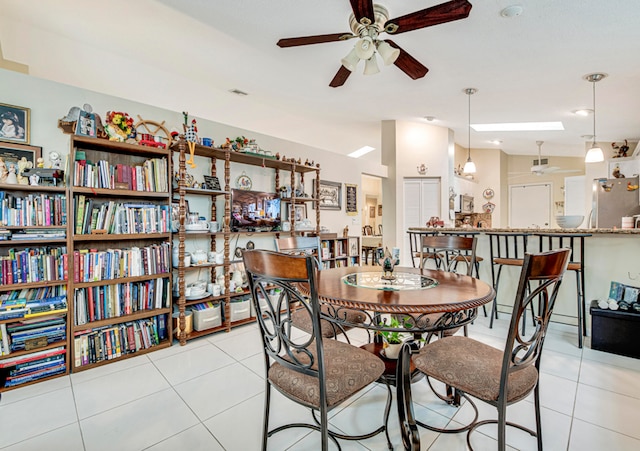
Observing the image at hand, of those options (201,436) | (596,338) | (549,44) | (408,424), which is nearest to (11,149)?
(201,436)

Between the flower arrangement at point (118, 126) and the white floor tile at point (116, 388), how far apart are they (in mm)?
1934

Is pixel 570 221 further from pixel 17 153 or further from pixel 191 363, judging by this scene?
pixel 17 153

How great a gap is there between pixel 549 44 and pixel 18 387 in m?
5.11

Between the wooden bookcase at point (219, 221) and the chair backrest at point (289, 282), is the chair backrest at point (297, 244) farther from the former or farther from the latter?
the chair backrest at point (289, 282)

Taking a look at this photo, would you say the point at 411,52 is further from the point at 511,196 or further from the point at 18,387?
the point at 511,196

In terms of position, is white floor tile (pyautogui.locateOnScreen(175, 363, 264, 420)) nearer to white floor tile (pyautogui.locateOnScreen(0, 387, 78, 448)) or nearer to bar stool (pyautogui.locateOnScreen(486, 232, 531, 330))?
white floor tile (pyautogui.locateOnScreen(0, 387, 78, 448))

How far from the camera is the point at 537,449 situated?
1515 millimetres

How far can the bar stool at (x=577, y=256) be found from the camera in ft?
9.25

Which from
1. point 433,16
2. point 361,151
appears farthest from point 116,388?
point 361,151

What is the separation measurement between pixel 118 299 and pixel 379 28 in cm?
311

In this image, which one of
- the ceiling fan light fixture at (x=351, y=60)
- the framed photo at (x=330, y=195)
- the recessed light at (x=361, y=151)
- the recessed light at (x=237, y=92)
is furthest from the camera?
the recessed light at (x=361, y=151)

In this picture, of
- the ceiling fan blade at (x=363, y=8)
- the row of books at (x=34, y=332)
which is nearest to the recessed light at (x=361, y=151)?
the ceiling fan blade at (x=363, y=8)

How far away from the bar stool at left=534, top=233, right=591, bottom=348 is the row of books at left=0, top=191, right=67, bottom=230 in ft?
14.7

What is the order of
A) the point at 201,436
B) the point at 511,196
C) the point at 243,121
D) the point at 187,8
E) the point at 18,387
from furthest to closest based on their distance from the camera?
the point at 511,196 → the point at 243,121 → the point at 187,8 → the point at 18,387 → the point at 201,436
